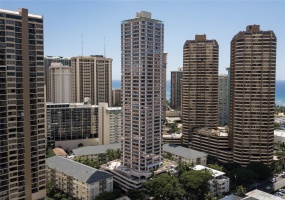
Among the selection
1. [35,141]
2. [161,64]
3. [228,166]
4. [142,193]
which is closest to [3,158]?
[35,141]

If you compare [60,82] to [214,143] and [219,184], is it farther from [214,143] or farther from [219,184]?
[219,184]

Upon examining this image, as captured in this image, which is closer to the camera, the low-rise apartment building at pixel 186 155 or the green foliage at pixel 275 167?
the green foliage at pixel 275 167

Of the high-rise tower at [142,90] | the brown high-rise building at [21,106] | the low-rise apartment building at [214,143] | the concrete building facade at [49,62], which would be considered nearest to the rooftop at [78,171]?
the high-rise tower at [142,90]

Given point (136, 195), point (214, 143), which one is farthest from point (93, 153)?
point (214, 143)

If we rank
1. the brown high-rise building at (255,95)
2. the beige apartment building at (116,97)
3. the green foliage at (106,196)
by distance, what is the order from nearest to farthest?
the green foliage at (106,196)
the brown high-rise building at (255,95)
the beige apartment building at (116,97)

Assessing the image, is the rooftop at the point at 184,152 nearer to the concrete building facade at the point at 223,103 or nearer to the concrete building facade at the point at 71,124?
the concrete building facade at the point at 71,124
